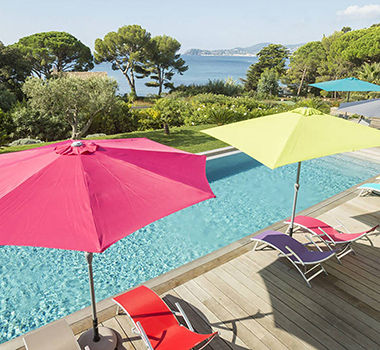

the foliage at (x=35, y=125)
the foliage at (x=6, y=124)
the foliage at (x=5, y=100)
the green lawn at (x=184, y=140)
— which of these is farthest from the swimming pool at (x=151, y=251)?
the foliage at (x=5, y=100)

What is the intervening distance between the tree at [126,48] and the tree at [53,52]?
9.88 feet

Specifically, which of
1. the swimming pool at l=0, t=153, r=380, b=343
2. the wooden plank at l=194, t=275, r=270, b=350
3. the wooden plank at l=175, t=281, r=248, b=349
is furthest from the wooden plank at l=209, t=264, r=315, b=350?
the swimming pool at l=0, t=153, r=380, b=343

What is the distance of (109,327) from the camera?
340 centimetres

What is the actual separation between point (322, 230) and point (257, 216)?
2.81 meters

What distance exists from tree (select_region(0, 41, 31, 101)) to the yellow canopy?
26.7 metres

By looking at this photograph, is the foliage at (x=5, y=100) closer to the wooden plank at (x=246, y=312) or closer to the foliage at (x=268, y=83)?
the wooden plank at (x=246, y=312)

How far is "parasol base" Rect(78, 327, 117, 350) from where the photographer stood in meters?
3.07

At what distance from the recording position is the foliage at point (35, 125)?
1345cm

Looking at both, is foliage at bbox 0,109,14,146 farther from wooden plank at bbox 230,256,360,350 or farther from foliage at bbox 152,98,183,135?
wooden plank at bbox 230,256,360,350

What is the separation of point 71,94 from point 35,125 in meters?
4.00

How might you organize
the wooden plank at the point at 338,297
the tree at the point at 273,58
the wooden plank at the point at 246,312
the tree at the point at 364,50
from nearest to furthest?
the wooden plank at the point at 246,312 → the wooden plank at the point at 338,297 → the tree at the point at 364,50 → the tree at the point at 273,58

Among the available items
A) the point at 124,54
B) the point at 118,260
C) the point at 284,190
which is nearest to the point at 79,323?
the point at 118,260

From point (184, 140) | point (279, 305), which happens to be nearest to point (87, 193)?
point (279, 305)

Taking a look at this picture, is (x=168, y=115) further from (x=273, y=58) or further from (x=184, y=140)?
(x=273, y=58)
